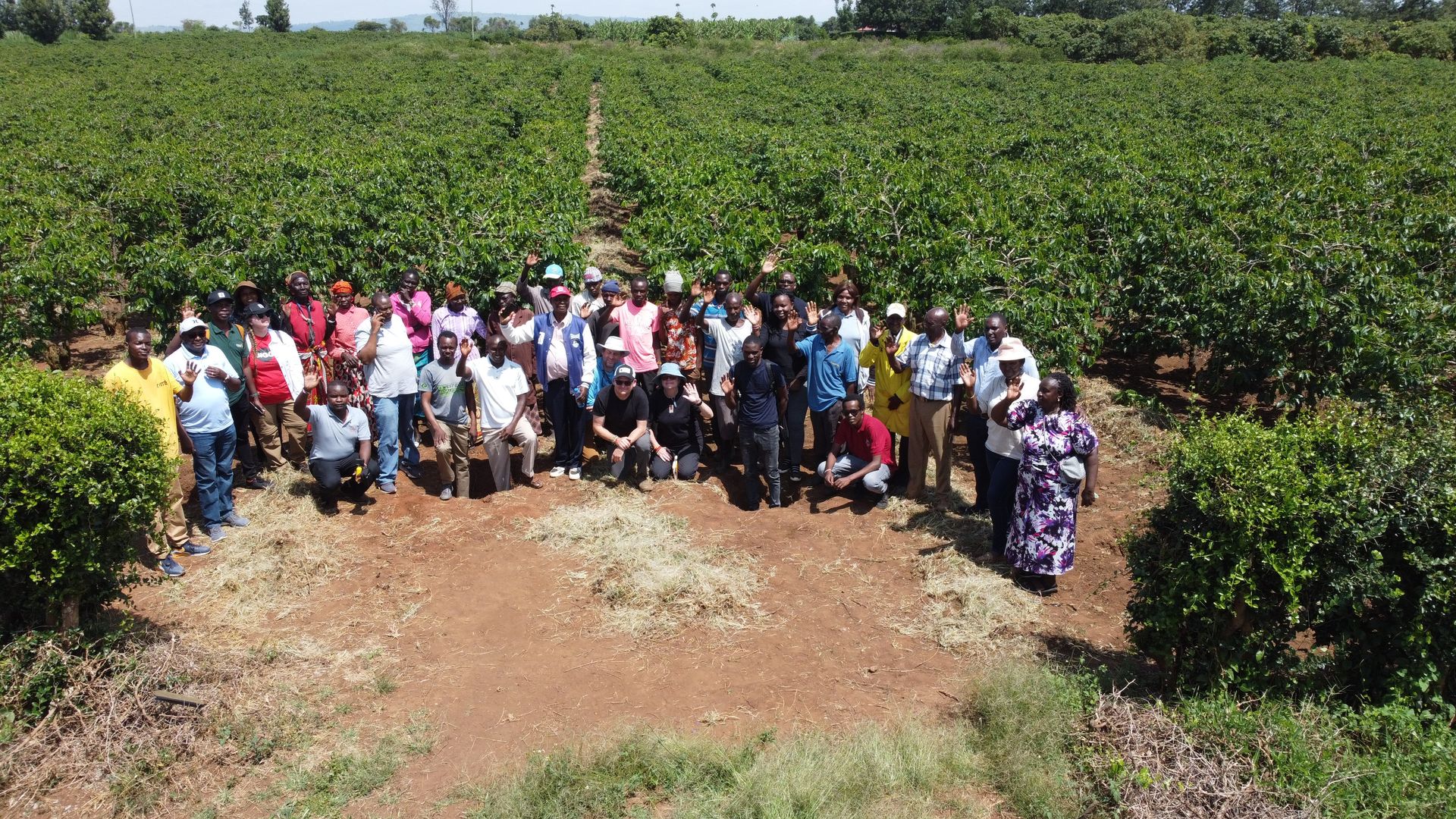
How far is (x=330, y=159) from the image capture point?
16438mm

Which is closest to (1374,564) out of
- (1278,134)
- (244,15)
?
(1278,134)

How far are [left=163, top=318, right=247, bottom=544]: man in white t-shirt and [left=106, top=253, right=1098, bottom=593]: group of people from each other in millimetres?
13

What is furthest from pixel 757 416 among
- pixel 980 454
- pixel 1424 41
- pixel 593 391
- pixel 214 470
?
pixel 1424 41

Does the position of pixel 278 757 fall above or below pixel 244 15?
below

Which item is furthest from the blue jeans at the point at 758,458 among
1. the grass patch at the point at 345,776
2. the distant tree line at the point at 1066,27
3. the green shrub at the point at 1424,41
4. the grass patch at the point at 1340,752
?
the green shrub at the point at 1424,41

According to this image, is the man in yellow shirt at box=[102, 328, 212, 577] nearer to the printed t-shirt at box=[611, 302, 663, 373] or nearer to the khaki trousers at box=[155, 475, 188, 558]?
the khaki trousers at box=[155, 475, 188, 558]

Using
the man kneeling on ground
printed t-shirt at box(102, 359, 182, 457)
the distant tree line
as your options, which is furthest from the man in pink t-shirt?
the distant tree line

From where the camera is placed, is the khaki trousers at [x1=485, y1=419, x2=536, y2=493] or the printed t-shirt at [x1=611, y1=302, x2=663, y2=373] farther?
the printed t-shirt at [x1=611, y1=302, x2=663, y2=373]

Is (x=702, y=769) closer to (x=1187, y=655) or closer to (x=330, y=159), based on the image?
(x=1187, y=655)

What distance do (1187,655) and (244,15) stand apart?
125 m

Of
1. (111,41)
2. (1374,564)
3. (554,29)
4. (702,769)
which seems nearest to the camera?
(1374,564)

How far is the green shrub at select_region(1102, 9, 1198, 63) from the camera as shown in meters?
47.5

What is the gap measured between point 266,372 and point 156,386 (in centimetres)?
134

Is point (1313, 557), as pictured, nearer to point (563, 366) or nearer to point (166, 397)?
point (563, 366)
